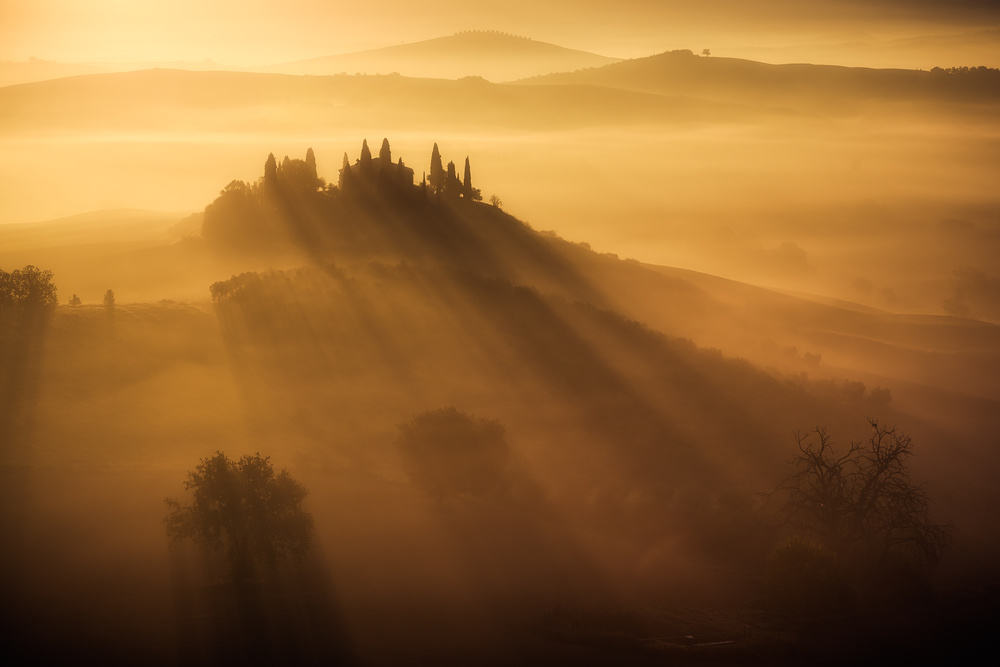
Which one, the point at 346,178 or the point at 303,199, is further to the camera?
the point at 346,178

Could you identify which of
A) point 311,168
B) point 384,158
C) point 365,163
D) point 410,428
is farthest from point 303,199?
point 410,428

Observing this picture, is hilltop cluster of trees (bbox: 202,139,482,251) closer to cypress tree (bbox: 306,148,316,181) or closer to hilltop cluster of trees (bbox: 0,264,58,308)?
cypress tree (bbox: 306,148,316,181)

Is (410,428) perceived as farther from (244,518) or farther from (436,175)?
(436,175)

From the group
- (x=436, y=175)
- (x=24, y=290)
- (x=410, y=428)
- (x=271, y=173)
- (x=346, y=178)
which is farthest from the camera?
(x=436, y=175)

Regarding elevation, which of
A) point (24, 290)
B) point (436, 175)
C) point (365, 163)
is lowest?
point (24, 290)

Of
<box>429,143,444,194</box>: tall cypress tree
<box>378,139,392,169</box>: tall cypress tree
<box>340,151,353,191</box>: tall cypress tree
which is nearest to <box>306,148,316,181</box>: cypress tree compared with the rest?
<box>340,151,353,191</box>: tall cypress tree

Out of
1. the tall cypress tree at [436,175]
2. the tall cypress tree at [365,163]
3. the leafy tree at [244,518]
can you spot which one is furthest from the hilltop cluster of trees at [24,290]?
the tall cypress tree at [436,175]

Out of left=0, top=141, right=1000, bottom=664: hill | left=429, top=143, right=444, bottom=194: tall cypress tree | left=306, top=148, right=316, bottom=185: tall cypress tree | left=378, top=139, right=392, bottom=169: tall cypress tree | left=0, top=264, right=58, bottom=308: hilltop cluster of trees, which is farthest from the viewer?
left=429, top=143, right=444, bottom=194: tall cypress tree

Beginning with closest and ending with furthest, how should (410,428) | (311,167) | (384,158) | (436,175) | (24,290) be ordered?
(410,428), (24,290), (384,158), (311,167), (436,175)

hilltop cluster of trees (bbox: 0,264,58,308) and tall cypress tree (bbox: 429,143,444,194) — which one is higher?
tall cypress tree (bbox: 429,143,444,194)

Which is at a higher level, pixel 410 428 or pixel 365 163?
pixel 365 163
